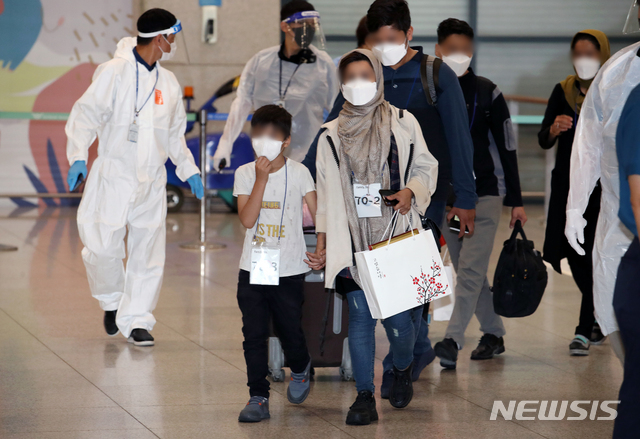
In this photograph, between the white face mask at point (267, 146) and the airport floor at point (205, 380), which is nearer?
the airport floor at point (205, 380)

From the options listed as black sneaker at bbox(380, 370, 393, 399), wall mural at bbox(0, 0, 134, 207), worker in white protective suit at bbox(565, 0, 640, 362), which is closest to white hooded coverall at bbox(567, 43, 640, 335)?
worker in white protective suit at bbox(565, 0, 640, 362)

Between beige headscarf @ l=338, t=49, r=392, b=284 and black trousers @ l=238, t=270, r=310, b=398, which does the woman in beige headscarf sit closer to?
beige headscarf @ l=338, t=49, r=392, b=284

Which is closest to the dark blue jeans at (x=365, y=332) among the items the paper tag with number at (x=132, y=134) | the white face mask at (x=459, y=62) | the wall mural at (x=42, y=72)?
the white face mask at (x=459, y=62)

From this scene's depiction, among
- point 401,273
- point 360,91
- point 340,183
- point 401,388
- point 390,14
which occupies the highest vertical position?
point 390,14

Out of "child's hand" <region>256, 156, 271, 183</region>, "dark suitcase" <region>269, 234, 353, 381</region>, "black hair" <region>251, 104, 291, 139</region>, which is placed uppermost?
"black hair" <region>251, 104, 291, 139</region>

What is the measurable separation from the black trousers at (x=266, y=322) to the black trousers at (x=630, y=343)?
1.32 meters

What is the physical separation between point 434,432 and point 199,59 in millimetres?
8544

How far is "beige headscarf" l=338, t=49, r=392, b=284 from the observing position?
2816mm

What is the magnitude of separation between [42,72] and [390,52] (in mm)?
8697

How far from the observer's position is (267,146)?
9.77 ft

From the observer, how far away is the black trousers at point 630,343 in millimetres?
1967

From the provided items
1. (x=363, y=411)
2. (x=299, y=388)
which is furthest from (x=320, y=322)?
(x=363, y=411)

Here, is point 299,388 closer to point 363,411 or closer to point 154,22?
point 363,411

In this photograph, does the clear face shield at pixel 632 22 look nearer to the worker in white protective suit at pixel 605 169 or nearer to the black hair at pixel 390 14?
the worker in white protective suit at pixel 605 169
